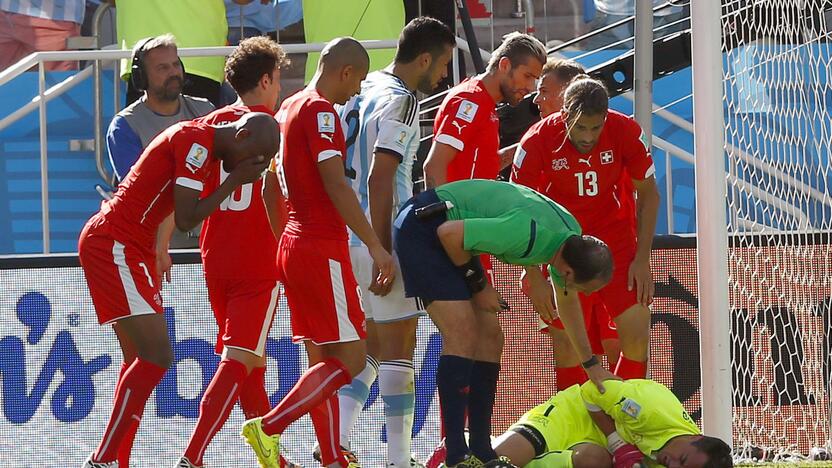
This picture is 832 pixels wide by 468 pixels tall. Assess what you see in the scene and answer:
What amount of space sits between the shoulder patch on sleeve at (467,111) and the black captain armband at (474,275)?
2.87 ft

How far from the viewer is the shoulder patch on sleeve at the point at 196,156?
5168 millimetres

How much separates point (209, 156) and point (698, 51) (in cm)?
228

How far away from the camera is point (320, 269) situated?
530 cm

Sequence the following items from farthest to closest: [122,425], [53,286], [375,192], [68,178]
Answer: [68,178]
[53,286]
[375,192]
[122,425]

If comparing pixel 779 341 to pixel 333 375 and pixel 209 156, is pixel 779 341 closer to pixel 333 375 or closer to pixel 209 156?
pixel 333 375

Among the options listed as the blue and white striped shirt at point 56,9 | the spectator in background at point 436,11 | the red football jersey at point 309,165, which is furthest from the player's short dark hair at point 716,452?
the blue and white striped shirt at point 56,9

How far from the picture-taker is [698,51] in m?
5.79

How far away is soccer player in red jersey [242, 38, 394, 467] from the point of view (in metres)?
5.27

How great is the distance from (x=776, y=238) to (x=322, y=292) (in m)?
2.87

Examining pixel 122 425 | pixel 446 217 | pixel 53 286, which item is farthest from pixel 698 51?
pixel 53 286

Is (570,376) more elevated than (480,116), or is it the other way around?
(480,116)

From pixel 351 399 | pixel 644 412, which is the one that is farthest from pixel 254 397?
pixel 644 412

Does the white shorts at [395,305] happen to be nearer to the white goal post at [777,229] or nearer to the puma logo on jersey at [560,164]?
the puma logo on jersey at [560,164]

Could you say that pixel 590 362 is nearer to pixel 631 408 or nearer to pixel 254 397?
pixel 631 408
